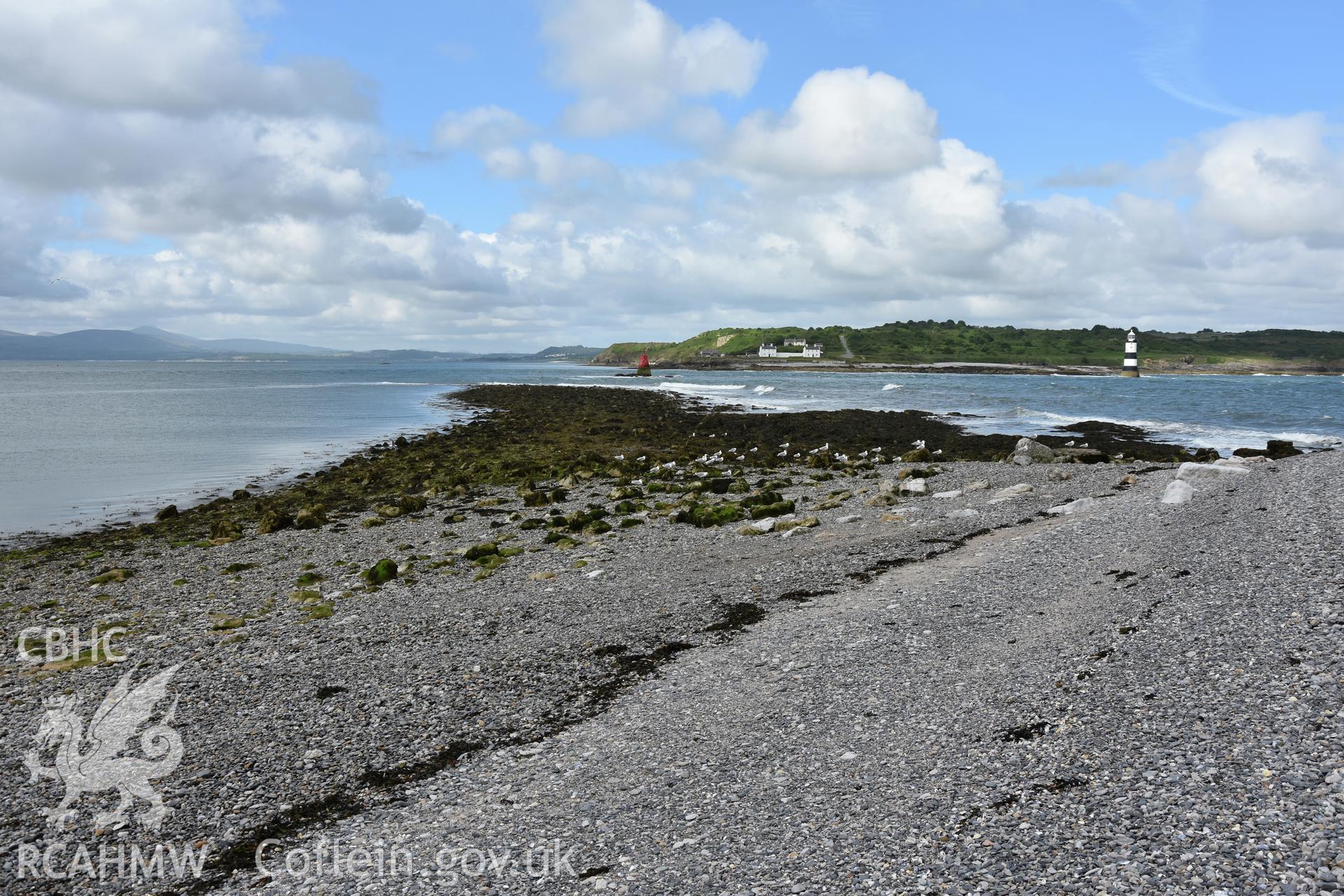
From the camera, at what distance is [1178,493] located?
18.9m

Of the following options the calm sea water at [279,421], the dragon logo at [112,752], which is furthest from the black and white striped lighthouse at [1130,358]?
the dragon logo at [112,752]

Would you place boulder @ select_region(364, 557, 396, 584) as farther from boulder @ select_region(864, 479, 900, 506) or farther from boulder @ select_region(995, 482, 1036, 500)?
boulder @ select_region(995, 482, 1036, 500)

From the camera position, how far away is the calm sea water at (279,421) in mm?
30531

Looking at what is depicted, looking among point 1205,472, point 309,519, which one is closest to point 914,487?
point 1205,472

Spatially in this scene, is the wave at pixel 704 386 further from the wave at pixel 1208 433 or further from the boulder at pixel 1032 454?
the boulder at pixel 1032 454

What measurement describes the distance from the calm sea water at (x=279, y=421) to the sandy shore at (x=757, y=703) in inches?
544

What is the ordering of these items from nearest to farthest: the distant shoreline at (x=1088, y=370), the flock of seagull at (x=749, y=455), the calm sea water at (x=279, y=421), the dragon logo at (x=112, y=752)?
the dragon logo at (x=112, y=752) < the calm sea water at (x=279, y=421) < the flock of seagull at (x=749, y=455) < the distant shoreline at (x=1088, y=370)

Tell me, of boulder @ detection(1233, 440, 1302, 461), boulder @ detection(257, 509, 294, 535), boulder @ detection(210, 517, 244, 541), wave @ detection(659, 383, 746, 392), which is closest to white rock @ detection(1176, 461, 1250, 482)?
boulder @ detection(1233, 440, 1302, 461)

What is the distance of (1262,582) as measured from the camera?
11.3 metres

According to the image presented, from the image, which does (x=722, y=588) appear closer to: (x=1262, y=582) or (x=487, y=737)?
(x=487, y=737)

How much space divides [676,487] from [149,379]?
15490 centimetres

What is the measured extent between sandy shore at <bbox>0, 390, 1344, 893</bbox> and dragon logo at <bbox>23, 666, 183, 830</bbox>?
163mm

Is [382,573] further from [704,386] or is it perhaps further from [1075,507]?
[704,386]

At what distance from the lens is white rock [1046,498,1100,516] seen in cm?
1931
